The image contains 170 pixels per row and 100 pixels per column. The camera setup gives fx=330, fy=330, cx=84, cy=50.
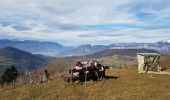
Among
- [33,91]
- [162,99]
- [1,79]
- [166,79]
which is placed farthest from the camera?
[1,79]

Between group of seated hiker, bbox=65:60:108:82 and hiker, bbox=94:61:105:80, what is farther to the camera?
hiker, bbox=94:61:105:80

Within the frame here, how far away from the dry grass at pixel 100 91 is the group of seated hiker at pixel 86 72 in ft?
6.58

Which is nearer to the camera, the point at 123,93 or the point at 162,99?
the point at 162,99

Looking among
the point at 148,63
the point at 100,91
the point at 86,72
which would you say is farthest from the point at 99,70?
the point at 148,63

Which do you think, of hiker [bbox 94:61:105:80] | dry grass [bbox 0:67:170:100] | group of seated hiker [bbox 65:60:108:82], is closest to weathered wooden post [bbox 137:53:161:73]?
dry grass [bbox 0:67:170:100]

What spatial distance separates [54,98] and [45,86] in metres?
7.61

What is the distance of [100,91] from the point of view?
161ft

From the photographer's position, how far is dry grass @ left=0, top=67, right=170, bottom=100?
45.6 metres

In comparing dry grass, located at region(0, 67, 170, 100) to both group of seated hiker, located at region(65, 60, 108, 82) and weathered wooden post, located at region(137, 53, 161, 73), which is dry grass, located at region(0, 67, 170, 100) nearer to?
group of seated hiker, located at region(65, 60, 108, 82)

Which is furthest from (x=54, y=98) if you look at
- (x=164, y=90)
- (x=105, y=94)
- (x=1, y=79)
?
(x=1, y=79)

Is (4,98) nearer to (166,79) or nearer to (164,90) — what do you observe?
(164,90)

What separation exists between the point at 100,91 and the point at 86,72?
25.5 feet

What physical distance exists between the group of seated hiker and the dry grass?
2006mm

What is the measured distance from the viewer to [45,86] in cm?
5353
